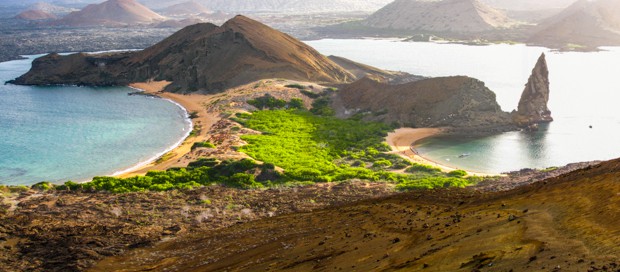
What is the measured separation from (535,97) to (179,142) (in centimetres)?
5356

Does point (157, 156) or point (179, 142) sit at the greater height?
point (179, 142)

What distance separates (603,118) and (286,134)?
5341 cm

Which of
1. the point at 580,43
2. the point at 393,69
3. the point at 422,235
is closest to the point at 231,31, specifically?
the point at 393,69

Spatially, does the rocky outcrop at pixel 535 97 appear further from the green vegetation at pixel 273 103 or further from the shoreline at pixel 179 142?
the shoreline at pixel 179 142

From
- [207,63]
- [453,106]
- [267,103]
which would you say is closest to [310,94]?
[267,103]

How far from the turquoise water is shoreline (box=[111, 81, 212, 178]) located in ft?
4.03

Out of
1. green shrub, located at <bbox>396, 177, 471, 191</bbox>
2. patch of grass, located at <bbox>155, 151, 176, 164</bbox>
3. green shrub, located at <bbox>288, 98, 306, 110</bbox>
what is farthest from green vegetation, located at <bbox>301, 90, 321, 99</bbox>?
green shrub, located at <bbox>396, 177, 471, 191</bbox>

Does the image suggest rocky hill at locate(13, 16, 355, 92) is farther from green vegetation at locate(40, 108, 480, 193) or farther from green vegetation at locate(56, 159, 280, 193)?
green vegetation at locate(56, 159, 280, 193)

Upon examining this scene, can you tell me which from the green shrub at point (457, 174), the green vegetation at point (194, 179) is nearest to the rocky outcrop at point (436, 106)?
the green shrub at point (457, 174)

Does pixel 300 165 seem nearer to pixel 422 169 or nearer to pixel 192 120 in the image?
pixel 422 169

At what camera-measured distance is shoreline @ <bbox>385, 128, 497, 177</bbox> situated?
63628 mm

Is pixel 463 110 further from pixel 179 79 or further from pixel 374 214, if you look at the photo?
pixel 179 79

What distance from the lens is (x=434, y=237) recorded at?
25562mm

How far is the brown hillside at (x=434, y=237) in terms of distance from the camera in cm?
1970
